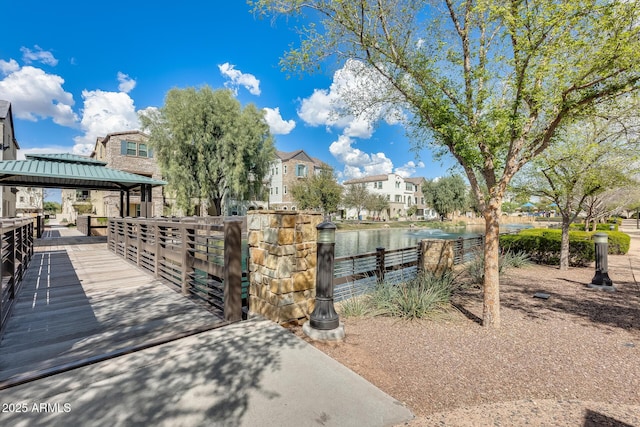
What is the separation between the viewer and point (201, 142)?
2123cm

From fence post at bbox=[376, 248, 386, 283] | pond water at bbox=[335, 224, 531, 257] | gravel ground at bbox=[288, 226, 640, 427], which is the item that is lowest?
pond water at bbox=[335, 224, 531, 257]

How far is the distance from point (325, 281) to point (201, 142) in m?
20.5

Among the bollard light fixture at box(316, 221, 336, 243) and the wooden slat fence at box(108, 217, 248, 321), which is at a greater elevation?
the bollard light fixture at box(316, 221, 336, 243)

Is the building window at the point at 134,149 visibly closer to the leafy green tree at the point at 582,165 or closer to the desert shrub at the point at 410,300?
the desert shrub at the point at 410,300

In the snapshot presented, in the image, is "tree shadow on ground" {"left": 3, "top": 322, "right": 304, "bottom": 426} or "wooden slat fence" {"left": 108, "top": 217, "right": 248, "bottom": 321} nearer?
"tree shadow on ground" {"left": 3, "top": 322, "right": 304, "bottom": 426}

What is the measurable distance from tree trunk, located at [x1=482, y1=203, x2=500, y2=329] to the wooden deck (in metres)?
3.75

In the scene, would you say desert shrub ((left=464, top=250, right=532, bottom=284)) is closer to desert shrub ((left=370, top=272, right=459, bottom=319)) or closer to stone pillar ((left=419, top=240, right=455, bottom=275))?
stone pillar ((left=419, top=240, right=455, bottom=275))

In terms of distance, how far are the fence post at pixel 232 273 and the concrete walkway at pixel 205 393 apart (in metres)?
0.85

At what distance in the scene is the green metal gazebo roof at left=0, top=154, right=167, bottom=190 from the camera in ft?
35.2

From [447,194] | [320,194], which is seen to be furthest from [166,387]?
[447,194]

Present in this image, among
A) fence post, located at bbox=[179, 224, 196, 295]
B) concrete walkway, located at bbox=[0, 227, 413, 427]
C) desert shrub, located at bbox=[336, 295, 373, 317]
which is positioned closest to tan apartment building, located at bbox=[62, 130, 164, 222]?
fence post, located at bbox=[179, 224, 196, 295]

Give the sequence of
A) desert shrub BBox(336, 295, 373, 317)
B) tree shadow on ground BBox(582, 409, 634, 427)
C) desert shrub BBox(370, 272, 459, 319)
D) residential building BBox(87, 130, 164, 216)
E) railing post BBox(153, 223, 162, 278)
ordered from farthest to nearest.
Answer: residential building BBox(87, 130, 164, 216) → railing post BBox(153, 223, 162, 278) → desert shrub BBox(336, 295, 373, 317) → desert shrub BBox(370, 272, 459, 319) → tree shadow on ground BBox(582, 409, 634, 427)

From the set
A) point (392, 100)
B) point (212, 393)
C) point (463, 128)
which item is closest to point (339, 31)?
point (392, 100)

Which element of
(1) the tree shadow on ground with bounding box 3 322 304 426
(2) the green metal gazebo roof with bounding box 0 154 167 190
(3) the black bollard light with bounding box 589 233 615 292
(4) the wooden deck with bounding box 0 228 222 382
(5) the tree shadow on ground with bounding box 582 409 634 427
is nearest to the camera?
(1) the tree shadow on ground with bounding box 3 322 304 426
